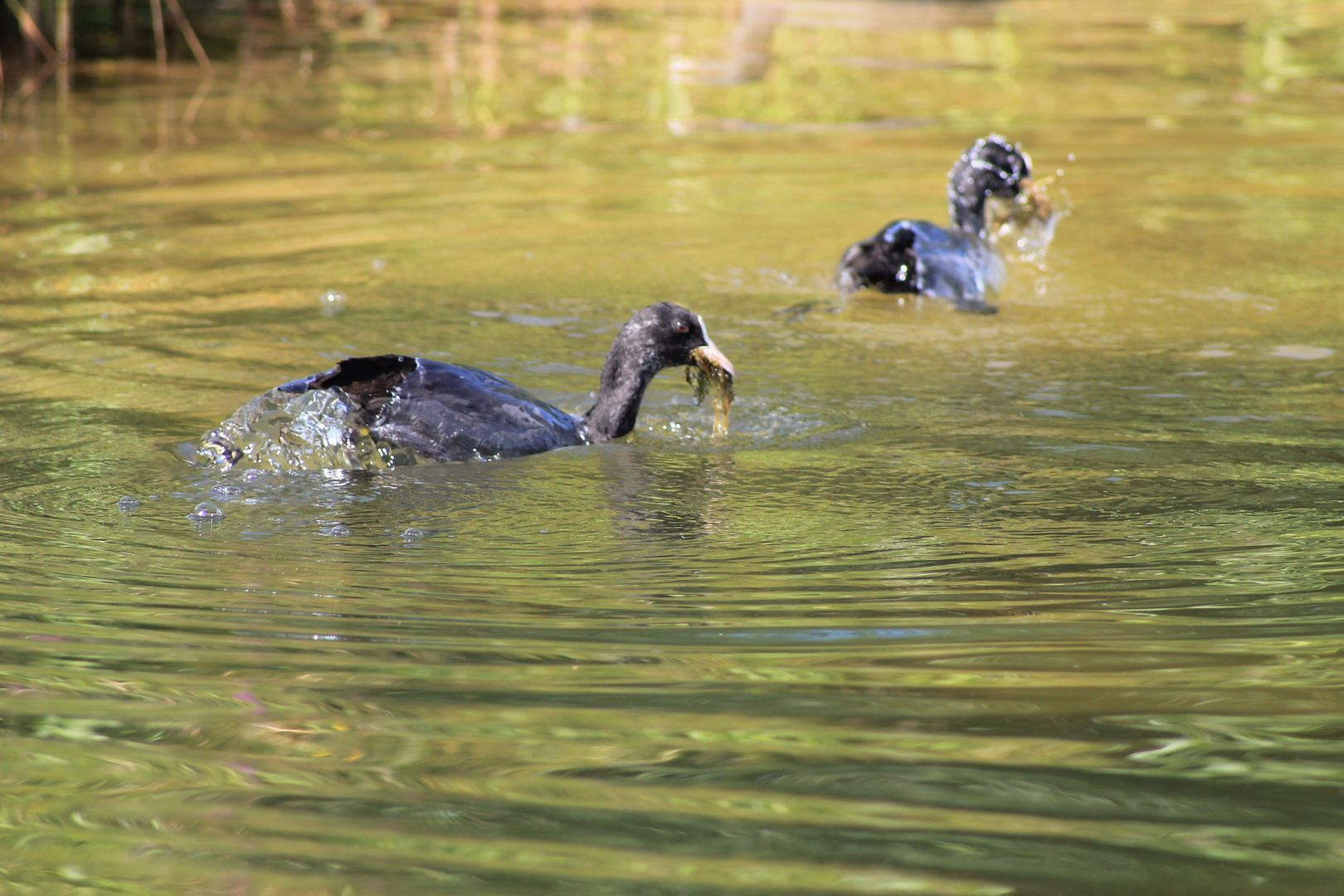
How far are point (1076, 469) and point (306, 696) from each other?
3.29m

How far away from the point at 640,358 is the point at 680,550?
1894 mm

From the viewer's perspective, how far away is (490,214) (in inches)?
442

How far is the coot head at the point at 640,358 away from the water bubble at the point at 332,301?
2.44m

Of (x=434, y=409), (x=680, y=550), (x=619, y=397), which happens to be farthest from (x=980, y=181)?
(x=680, y=550)

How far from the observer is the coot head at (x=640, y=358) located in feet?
21.5

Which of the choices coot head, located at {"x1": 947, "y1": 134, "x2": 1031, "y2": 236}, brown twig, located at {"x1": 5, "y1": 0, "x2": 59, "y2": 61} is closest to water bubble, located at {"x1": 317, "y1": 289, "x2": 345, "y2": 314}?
coot head, located at {"x1": 947, "y1": 134, "x2": 1031, "y2": 236}

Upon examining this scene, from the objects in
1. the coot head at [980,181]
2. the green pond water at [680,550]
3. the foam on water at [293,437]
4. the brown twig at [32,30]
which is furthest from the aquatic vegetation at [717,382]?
the brown twig at [32,30]

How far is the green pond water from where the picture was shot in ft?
8.87

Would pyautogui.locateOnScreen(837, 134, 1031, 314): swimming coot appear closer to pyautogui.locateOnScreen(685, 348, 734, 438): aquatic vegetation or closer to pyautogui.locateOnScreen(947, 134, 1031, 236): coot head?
pyautogui.locateOnScreen(947, 134, 1031, 236): coot head

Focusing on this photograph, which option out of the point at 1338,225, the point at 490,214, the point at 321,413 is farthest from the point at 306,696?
the point at 1338,225

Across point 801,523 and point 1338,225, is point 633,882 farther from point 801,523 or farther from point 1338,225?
point 1338,225

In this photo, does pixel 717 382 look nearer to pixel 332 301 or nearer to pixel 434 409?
pixel 434 409

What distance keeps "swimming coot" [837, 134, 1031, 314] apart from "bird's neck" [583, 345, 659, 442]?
115 inches

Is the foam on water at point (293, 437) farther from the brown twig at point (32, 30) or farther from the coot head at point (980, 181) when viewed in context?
the brown twig at point (32, 30)
